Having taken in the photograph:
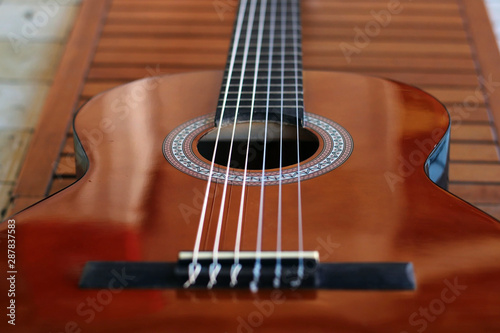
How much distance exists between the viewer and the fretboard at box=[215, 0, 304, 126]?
111cm

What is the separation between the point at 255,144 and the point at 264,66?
0.26 metres

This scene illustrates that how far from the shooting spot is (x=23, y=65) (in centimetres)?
169

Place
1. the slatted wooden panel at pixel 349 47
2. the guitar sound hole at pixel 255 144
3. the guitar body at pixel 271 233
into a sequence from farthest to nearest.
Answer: the slatted wooden panel at pixel 349 47 → the guitar sound hole at pixel 255 144 → the guitar body at pixel 271 233

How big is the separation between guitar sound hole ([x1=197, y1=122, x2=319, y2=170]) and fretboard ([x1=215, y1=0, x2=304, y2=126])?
0.06 feet

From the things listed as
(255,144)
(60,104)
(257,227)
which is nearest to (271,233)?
(257,227)

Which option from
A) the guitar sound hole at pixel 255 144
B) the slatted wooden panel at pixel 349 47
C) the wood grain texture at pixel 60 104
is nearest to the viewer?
the guitar sound hole at pixel 255 144

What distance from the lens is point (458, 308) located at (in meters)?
0.67

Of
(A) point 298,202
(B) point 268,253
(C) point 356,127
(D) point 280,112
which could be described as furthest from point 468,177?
(B) point 268,253

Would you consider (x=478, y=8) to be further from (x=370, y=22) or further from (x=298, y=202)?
(x=298, y=202)

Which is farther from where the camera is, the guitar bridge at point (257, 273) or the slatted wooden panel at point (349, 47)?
the slatted wooden panel at point (349, 47)

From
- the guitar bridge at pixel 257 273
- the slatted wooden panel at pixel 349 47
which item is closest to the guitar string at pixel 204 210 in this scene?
the guitar bridge at pixel 257 273

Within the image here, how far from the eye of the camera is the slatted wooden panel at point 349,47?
1413mm

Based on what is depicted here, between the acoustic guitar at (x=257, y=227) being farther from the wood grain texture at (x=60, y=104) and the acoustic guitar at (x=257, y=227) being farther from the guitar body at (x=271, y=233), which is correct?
the wood grain texture at (x=60, y=104)

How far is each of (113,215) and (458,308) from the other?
1.59 ft
